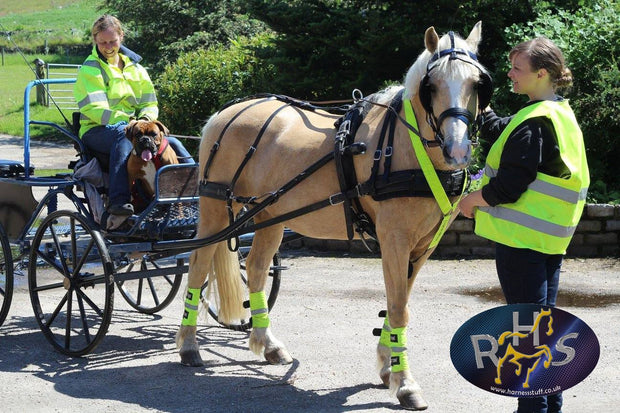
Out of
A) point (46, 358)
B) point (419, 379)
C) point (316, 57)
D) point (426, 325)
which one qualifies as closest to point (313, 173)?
point (419, 379)

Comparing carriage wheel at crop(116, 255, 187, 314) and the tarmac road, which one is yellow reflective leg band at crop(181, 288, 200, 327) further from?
carriage wheel at crop(116, 255, 187, 314)

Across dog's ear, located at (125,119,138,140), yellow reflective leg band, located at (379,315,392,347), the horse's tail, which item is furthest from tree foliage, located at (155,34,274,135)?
yellow reflective leg band, located at (379,315,392,347)

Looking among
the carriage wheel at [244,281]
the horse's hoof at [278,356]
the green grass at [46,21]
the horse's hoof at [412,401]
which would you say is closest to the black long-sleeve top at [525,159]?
the horse's hoof at [412,401]

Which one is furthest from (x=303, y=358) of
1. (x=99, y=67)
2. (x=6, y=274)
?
(x=99, y=67)

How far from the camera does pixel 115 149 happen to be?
277 inches

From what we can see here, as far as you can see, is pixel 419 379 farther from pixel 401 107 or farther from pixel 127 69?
pixel 127 69

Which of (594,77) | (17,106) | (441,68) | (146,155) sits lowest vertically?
(146,155)

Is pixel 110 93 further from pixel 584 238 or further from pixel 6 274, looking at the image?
pixel 584 238

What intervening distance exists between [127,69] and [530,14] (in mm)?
6373

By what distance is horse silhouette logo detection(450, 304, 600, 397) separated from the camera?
4191mm

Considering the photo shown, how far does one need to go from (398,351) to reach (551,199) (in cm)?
162

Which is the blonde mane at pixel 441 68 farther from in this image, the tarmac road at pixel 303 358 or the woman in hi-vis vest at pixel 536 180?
the tarmac road at pixel 303 358

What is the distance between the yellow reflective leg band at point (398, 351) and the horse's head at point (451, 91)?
1.24m

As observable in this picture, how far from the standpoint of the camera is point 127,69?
749cm
